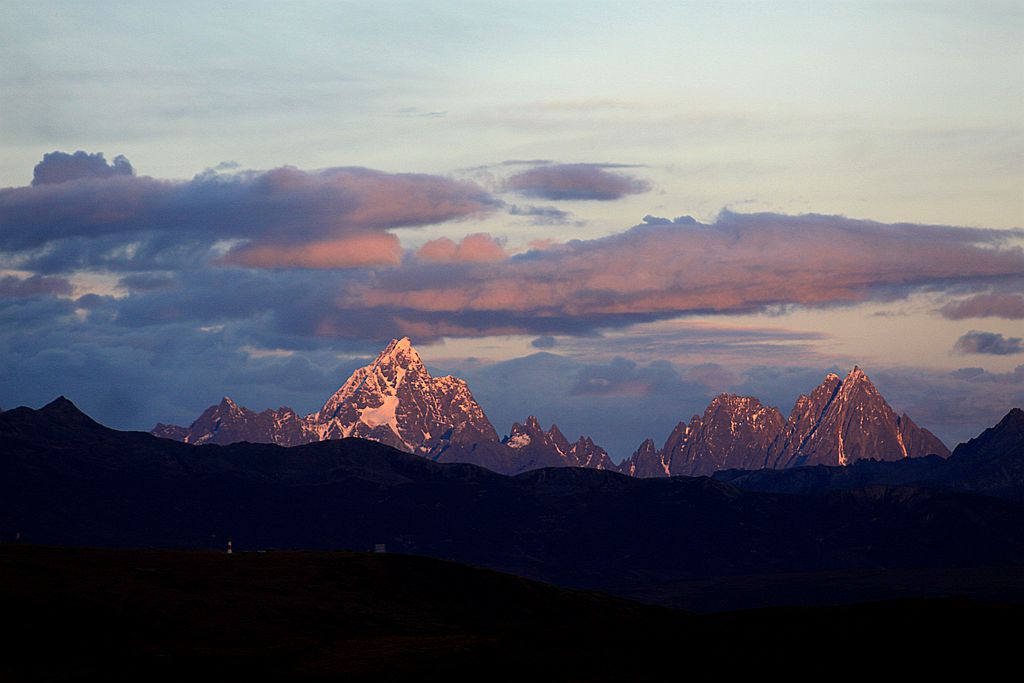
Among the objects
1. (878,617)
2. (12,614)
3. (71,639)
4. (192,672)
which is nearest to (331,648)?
(192,672)

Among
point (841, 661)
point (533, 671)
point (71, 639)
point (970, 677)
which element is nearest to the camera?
point (970, 677)

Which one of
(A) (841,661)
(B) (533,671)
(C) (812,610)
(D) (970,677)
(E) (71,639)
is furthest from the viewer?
(E) (71,639)

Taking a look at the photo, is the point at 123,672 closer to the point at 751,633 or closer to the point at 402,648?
the point at 402,648

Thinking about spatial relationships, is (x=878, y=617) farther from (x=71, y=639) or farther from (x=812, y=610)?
(x=71, y=639)

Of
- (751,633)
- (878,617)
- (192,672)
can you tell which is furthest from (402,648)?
(878,617)

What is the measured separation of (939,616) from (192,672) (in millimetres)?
77045

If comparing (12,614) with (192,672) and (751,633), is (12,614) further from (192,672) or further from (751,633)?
(751,633)

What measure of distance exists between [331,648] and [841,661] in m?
63.6

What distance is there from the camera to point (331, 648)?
17750 cm

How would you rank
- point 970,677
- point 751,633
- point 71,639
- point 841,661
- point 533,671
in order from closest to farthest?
point 970,677 < point 841,661 < point 533,671 < point 751,633 < point 71,639

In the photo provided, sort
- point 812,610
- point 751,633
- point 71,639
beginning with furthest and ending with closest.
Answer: point 71,639 < point 812,610 < point 751,633

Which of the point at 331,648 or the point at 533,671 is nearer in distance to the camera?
the point at 533,671

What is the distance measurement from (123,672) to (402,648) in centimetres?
3223

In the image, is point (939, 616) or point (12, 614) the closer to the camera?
point (939, 616)
